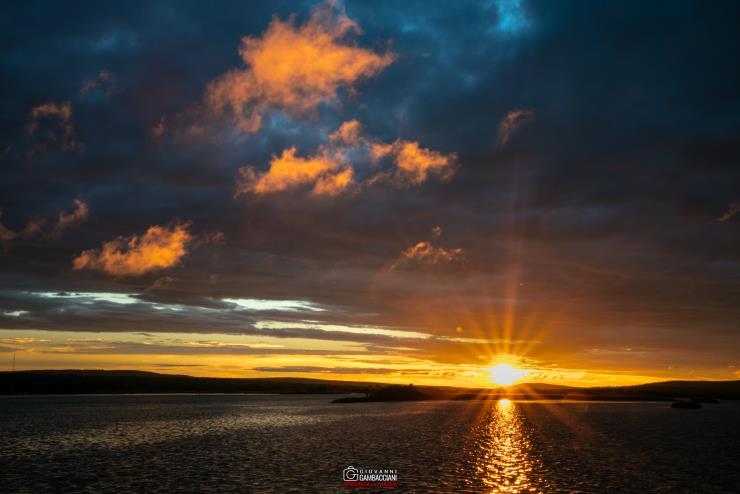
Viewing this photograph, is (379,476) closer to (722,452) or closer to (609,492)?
(609,492)

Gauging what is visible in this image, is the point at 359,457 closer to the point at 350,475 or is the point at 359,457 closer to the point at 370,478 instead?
the point at 350,475

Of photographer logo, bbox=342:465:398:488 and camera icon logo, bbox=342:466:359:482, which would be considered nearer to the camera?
photographer logo, bbox=342:465:398:488

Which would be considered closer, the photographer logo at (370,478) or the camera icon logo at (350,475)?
the photographer logo at (370,478)

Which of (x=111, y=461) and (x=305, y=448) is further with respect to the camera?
(x=305, y=448)

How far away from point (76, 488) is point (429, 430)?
63.2 m

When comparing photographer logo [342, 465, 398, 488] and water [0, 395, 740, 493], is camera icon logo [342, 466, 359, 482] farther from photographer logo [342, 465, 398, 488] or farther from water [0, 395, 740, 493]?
water [0, 395, 740, 493]

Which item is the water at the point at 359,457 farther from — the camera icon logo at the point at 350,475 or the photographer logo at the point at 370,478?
the photographer logo at the point at 370,478

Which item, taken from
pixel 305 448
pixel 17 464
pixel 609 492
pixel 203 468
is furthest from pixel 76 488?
pixel 609 492

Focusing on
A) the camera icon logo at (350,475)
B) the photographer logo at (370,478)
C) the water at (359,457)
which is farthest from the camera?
the camera icon logo at (350,475)

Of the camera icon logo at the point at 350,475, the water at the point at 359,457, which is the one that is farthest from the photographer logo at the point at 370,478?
the water at the point at 359,457

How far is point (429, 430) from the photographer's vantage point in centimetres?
9669

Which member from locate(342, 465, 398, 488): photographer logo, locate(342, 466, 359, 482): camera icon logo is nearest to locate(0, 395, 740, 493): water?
locate(342, 466, 359, 482): camera icon logo

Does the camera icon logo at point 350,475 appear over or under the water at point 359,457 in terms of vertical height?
over

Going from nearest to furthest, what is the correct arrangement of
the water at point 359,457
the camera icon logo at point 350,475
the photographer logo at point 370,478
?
the photographer logo at point 370,478 < the water at point 359,457 < the camera icon logo at point 350,475
